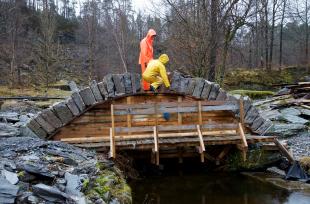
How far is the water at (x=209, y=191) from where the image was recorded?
1007 centimetres

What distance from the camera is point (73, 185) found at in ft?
22.1

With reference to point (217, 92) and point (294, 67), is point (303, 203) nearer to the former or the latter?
point (217, 92)

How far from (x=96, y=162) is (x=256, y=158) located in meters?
5.51

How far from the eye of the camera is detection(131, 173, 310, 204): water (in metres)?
10.1

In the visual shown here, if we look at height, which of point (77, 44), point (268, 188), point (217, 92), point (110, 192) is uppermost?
point (77, 44)

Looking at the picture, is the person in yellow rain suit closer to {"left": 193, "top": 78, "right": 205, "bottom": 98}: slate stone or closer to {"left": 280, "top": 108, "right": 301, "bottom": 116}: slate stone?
{"left": 193, "top": 78, "right": 205, "bottom": 98}: slate stone

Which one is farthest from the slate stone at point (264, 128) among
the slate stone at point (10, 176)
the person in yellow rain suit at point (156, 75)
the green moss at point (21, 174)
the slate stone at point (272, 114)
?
the slate stone at point (10, 176)

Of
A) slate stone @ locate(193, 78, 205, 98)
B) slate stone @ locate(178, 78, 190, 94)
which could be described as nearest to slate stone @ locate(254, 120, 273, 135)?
slate stone @ locate(193, 78, 205, 98)

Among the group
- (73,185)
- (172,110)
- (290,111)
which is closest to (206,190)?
(172,110)

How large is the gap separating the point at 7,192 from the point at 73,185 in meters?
1.37

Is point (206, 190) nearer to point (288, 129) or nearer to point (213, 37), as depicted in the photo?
point (288, 129)

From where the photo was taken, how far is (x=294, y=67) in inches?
1393

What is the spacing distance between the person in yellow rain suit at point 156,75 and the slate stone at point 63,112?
7.70 ft

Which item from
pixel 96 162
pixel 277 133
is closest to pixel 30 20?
pixel 277 133
